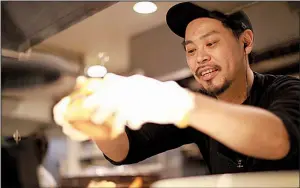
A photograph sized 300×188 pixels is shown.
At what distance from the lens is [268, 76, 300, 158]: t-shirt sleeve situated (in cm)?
83

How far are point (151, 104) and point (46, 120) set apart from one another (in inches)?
11.0

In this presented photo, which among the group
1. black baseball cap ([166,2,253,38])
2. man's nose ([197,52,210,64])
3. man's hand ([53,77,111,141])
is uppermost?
black baseball cap ([166,2,253,38])

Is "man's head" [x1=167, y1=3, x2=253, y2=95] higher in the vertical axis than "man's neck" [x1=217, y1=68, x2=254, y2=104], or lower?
higher

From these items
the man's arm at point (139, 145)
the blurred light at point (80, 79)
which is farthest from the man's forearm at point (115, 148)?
the blurred light at point (80, 79)

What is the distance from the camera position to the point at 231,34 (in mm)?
941

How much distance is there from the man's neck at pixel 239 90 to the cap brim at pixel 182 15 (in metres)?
0.16

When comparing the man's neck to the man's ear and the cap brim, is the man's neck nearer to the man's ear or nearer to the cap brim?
the man's ear

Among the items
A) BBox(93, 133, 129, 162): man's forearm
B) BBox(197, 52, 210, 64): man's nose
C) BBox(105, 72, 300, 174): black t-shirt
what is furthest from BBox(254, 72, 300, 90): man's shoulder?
Result: BBox(93, 133, 129, 162): man's forearm

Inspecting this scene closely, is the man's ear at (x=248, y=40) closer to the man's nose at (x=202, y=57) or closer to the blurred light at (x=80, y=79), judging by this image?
the man's nose at (x=202, y=57)

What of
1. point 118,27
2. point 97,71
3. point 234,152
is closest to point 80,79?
point 97,71

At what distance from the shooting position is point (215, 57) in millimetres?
934

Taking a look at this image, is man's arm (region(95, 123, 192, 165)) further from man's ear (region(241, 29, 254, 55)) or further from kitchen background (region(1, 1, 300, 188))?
man's ear (region(241, 29, 254, 55))

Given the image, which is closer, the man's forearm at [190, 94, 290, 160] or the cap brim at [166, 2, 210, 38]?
the man's forearm at [190, 94, 290, 160]

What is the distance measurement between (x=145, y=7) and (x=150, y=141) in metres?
0.32
